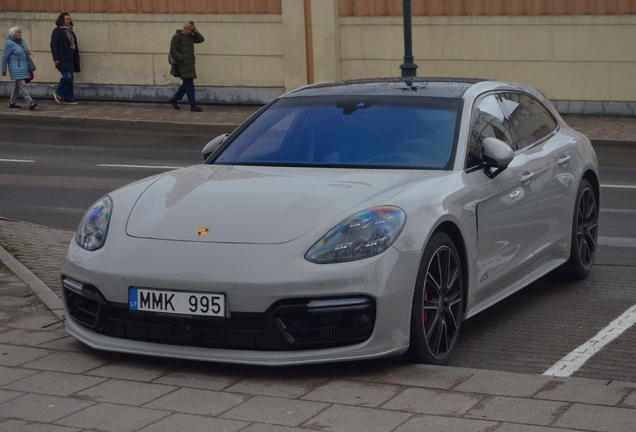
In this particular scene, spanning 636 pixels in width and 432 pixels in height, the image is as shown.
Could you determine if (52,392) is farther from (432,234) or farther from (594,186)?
(594,186)

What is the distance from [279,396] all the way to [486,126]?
249 centimetres

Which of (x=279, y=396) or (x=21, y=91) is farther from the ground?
(x=21, y=91)

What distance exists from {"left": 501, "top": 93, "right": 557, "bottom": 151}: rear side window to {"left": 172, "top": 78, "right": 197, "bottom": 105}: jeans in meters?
14.7

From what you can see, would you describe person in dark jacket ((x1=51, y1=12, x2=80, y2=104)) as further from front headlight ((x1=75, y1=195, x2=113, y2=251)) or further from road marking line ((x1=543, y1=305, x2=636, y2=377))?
road marking line ((x1=543, y1=305, x2=636, y2=377))

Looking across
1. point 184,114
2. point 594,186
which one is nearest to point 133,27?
point 184,114

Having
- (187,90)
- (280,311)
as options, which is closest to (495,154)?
(280,311)

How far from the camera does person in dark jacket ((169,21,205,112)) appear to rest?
21.4m

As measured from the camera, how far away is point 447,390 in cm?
473

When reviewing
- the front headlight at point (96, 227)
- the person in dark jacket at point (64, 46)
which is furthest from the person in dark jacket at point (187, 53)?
the front headlight at point (96, 227)

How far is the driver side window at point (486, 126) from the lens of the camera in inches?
240

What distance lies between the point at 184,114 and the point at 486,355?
16.2m

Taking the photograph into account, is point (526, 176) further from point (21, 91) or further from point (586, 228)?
point (21, 91)

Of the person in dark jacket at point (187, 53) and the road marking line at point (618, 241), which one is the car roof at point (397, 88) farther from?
the person in dark jacket at point (187, 53)

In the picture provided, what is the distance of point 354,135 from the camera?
620cm
